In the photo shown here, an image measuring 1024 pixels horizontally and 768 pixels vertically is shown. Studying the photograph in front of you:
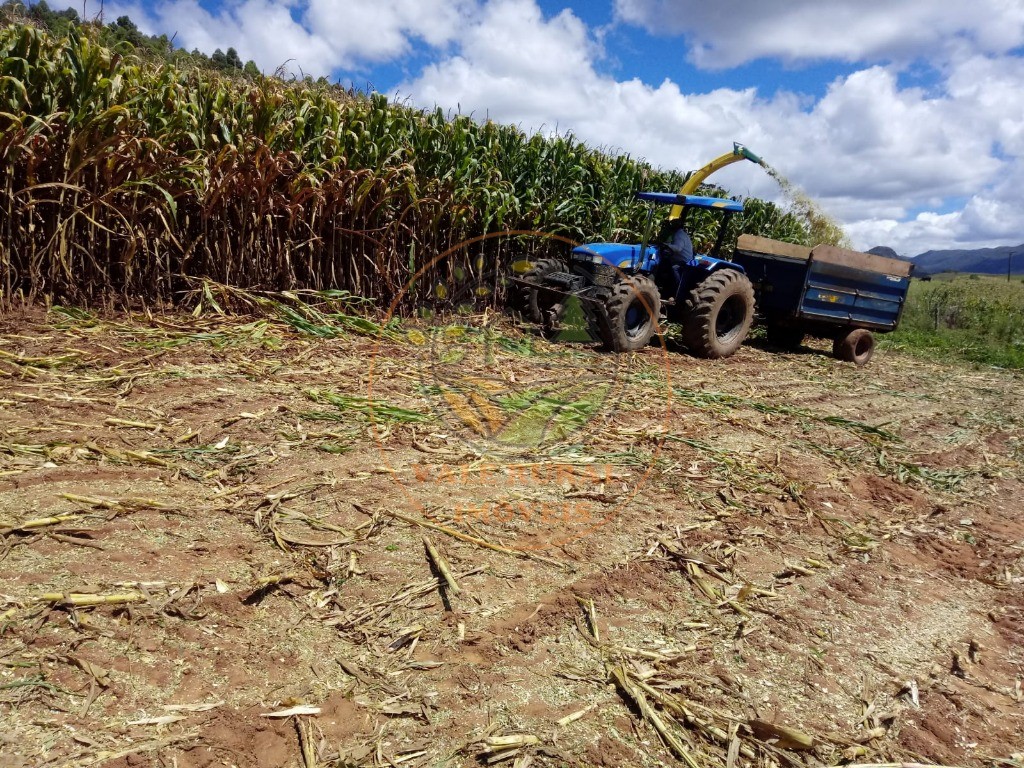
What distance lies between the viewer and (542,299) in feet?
25.3

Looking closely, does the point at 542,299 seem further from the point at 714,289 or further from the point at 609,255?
the point at 714,289

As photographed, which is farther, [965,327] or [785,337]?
[965,327]

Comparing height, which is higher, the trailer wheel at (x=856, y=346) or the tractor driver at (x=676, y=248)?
the tractor driver at (x=676, y=248)

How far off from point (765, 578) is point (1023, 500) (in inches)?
105

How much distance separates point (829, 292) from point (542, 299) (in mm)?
3926

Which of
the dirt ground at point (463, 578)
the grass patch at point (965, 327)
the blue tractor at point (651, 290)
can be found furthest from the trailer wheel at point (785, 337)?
the dirt ground at point (463, 578)

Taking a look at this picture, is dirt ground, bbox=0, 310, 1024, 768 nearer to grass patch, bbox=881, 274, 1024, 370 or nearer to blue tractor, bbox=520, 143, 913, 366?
blue tractor, bbox=520, 143, 913, 366

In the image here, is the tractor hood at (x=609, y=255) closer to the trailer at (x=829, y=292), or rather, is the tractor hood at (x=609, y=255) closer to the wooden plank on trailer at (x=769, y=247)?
the trailer at (x=829, y=292)

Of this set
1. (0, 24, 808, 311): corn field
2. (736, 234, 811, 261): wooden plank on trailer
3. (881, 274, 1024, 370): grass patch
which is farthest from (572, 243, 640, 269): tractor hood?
(881, 274, 1024, 370): grass patch

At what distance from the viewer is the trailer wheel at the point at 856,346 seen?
30.3ft

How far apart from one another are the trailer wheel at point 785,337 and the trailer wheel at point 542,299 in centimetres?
388

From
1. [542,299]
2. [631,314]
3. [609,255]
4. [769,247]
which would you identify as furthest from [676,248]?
[769,247]


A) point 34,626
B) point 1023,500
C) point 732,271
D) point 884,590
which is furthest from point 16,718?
point 732,271

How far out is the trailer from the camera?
8.55m
